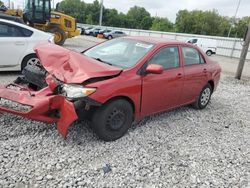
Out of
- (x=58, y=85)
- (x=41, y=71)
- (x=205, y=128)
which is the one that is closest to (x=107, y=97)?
(x=58, y=85)

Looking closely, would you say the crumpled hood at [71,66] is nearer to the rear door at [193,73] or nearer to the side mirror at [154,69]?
the side mirror at [154,69]

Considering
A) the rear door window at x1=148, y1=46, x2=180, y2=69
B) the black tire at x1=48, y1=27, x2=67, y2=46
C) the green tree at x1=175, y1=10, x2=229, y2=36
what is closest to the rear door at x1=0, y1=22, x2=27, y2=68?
the rear door window at x1=148, y1=46, x2=180, y2=69

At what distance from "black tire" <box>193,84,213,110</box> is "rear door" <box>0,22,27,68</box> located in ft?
15.3

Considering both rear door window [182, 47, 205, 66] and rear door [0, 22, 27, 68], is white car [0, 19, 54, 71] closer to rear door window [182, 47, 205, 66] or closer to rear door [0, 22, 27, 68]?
rear door [0, 22, 27, 68]

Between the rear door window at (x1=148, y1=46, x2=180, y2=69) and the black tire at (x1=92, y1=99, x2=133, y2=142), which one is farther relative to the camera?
the rear door window at (x1=148, y1=46, x2=180, y2=69)

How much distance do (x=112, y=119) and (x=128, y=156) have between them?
1.93ft

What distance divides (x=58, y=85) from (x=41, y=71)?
859 millimetres

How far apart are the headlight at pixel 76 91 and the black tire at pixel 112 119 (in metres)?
0.33

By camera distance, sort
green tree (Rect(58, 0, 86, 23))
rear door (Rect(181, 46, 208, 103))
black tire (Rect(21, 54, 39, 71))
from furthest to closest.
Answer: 1. green tree (Rect(58, 0, 86, 23))
2. black tire (Rect(21, 54, 39, 71))
3. rear door (Rect(181, 46, 208, 103))

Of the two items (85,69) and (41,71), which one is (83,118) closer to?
(85,69)

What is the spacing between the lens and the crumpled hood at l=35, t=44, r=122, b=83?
3533 millimetres

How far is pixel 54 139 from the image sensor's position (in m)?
3.79

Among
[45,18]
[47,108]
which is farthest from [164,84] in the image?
[45,18]

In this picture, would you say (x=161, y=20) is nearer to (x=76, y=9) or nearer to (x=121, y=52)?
(x=76, y=9)
